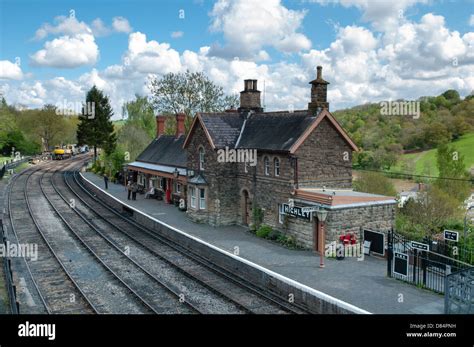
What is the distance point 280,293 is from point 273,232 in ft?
25.4

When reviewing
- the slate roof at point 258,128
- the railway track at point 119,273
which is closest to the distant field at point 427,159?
the slate roof at point 258,128

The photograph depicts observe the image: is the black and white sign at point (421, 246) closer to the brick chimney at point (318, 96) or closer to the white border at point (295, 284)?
the white border at point (295, 284)

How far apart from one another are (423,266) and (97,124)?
5547 cm

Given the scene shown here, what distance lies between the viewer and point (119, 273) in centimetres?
1877

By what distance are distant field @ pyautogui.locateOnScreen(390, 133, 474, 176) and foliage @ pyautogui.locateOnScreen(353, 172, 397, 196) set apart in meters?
14.8

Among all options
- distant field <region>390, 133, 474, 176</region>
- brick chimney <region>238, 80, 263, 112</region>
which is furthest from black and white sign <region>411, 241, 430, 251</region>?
distant field <region>390, 133, 474, 176</region>

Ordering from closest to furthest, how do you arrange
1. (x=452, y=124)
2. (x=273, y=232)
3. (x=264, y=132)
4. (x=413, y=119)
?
(x=273, y=232) < (x=264, y=132) < (x=452, y=124) < (x=413, y=119)

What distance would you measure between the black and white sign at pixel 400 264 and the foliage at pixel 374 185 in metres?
17.1

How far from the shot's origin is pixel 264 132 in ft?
85.6

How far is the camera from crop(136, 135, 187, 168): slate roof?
36406mm

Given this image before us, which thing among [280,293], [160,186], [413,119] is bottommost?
[280,293]

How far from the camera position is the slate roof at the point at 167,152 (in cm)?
3641
